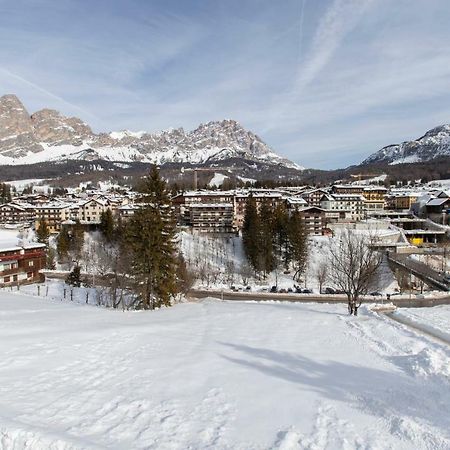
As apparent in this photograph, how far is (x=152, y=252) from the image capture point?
26312 millimetres

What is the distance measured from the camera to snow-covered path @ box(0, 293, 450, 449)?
294 inches

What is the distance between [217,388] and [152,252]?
56.3 feet

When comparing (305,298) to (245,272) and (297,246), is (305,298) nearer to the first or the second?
(297,246)

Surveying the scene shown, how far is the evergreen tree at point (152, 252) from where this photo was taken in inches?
1036

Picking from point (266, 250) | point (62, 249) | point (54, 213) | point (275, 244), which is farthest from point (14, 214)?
point (266, 250)

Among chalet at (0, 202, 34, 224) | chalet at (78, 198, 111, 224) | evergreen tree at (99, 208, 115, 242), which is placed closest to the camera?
evergreen tree at (99, 208, 115, 242)

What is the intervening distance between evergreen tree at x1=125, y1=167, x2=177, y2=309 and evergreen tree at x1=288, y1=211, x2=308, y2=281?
1439 inches

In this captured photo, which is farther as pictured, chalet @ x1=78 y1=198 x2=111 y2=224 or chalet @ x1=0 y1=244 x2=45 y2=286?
chalet @ x1=78 y1=198 x2=111 y2=224

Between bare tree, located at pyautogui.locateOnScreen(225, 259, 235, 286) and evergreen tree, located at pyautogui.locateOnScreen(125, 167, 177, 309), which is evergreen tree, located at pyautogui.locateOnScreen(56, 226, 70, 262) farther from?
evergreen tree, located at pyautogui.locateOnScreen(125, 167, 177, 309)

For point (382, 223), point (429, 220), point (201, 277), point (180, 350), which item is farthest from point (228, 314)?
point (429, 220)

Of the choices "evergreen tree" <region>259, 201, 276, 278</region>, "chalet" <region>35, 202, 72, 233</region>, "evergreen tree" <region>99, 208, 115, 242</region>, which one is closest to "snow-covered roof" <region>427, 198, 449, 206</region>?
"evergreen tree" <region>259, 201, 276, 278</region>

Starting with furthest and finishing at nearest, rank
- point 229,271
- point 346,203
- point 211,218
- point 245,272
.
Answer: point 346,203
point 211,218
point 245,272
point 229,271

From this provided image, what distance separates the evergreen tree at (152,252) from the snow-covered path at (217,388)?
9.33 metres

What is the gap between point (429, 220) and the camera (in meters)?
96.0
